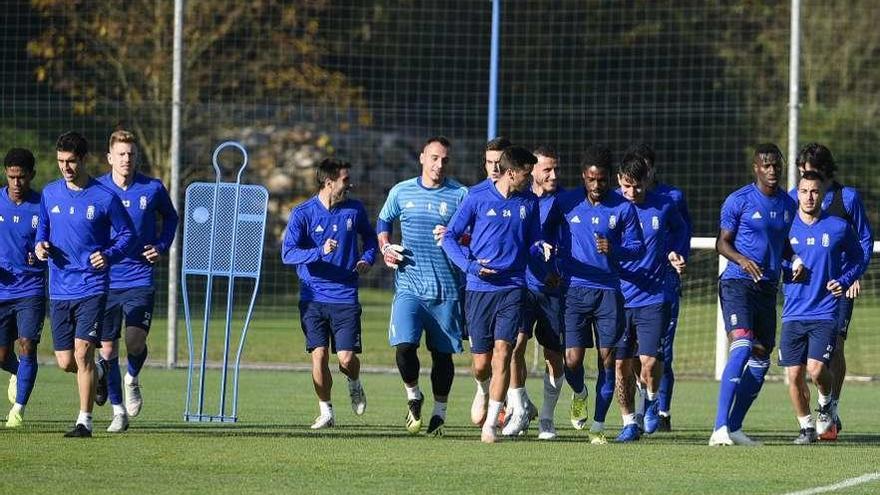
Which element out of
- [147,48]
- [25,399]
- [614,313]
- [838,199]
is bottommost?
[25,399]

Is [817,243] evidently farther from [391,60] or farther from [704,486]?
[391,60]

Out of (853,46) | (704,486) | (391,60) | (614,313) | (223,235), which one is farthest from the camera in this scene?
(853,46)

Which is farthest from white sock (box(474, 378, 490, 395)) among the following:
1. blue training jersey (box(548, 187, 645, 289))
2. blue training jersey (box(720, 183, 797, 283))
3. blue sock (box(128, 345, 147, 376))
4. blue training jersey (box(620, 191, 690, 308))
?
blue sock (box(128, 345, 147, 376))

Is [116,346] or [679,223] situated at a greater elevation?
[679,223]

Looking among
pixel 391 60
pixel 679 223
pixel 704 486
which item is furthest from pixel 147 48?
pixel 704 486

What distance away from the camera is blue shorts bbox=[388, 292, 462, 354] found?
41.5 feet

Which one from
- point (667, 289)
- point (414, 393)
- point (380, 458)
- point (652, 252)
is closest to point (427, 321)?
point (414, 393)

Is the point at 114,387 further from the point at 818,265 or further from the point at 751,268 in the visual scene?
Result: the point at 818,265

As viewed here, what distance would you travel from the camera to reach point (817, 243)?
12.4 m

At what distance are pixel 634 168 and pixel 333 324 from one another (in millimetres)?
2695

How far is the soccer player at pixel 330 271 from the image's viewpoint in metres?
13.1

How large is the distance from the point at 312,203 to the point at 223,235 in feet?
2.44

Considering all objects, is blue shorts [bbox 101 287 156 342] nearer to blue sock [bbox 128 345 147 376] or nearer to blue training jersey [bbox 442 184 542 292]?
blue sock [bbox 128 345 147 376]

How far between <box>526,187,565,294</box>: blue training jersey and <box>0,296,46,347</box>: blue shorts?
12.2 ft
